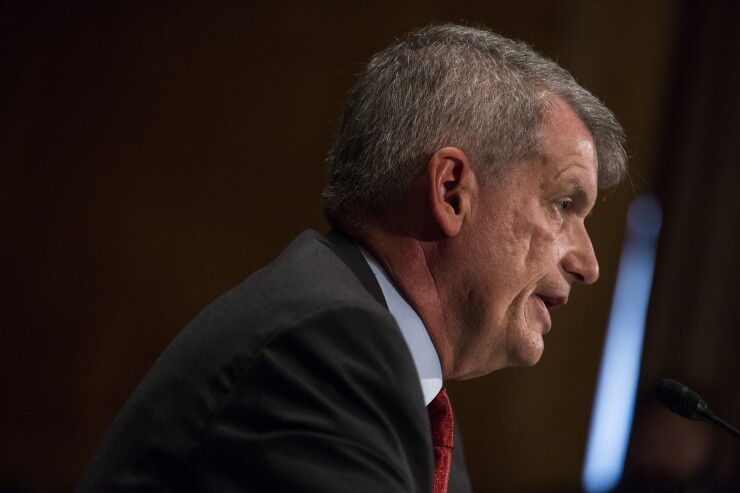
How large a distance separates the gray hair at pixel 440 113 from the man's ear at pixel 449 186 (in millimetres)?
21

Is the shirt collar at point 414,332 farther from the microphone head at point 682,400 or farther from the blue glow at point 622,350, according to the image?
the blue glow at point 622,350

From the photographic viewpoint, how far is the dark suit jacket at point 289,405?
40.1 inches

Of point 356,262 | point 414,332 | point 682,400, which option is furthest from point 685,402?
point 356,262

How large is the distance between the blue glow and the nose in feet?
7.56

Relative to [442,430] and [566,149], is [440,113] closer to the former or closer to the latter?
[566,149]

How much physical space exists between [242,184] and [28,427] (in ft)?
4.01

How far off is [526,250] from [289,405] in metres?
0.55

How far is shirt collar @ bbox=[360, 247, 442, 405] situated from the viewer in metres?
1.38

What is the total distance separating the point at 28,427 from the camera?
11.3 ft

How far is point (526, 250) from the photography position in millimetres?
1433

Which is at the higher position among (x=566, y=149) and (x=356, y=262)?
(x=566, y=149)

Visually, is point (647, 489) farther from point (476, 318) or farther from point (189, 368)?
point (189, 368)

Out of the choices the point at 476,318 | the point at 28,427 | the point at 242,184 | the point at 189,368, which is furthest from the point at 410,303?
the point at 28,427

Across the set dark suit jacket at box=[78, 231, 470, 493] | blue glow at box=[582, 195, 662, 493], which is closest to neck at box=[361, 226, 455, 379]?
dark suit jacket at box=[78, 231, 470, 493]
